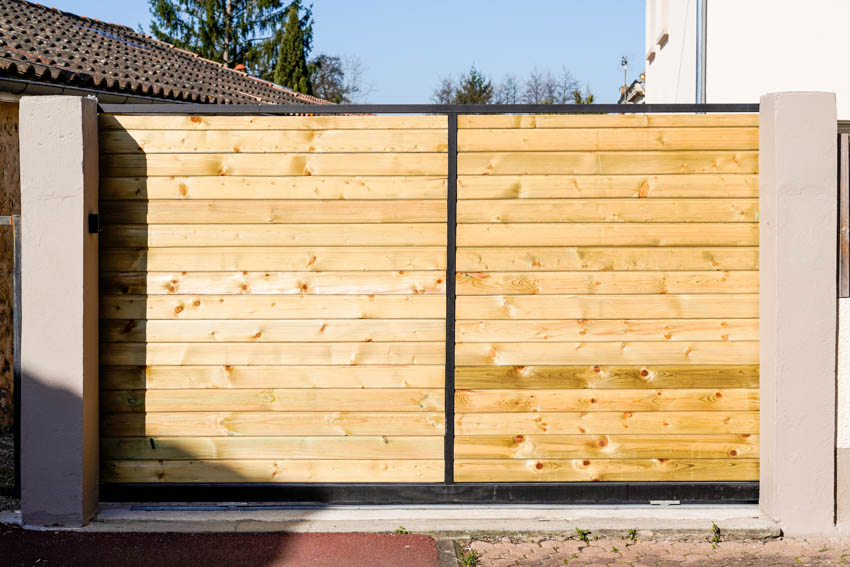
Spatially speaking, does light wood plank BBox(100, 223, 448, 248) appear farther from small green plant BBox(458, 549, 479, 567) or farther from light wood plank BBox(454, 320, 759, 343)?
small green plant BBox(458, 549, 479, 567)

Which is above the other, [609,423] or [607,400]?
[607,400]

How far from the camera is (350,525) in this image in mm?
4812

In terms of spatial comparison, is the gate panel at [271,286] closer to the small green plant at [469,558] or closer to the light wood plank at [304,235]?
the light wood plank at [304,235]

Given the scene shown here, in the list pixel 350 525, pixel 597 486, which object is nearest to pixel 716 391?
pixel 597 486

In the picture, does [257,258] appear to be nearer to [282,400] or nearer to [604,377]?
[282,400]

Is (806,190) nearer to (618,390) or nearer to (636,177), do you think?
(636,177)

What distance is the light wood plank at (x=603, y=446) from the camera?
5012 mm

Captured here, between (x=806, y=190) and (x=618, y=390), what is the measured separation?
1.48 metres

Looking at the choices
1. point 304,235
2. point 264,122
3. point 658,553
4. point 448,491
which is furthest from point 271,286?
point 658,553

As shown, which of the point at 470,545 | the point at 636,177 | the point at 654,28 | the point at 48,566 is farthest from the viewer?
the point at 654,28

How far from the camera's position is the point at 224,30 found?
3675 centimetres

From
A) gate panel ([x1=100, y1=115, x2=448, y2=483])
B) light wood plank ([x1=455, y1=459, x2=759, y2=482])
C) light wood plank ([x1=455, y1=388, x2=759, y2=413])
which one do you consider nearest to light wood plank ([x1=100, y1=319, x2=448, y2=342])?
gate panel ([x1=100, y1=115, x2=448, y2=483])

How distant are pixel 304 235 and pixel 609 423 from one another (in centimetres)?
203

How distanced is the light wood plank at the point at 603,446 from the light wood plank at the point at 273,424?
13 centimetres
